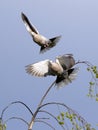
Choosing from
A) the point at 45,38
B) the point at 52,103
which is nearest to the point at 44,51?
the point at 45,38

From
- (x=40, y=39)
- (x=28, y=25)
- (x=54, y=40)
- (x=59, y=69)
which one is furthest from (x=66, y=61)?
(x=28, y=25)

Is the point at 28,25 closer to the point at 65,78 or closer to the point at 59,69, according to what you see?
the point at 59,69

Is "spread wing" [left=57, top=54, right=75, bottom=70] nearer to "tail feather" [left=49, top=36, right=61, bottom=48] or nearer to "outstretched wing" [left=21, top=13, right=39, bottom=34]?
"tail feather" [left=49, top=36, right=61, bottom=48]

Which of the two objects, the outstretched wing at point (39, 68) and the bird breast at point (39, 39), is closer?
the bird breast at point (39, 39)

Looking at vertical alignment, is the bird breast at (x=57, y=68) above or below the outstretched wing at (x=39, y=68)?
below

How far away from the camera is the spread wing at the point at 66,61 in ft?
27.0

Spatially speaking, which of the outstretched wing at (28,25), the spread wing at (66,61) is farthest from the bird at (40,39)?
the spread wing at (66,61)

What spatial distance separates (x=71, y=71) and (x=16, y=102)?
82cm

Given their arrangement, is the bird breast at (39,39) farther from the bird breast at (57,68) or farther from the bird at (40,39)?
the bird breast at (57,68)

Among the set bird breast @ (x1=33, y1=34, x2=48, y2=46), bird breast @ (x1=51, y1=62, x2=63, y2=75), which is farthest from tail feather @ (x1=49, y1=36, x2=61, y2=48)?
bird breast @ (x1=51, y1=62, x2=63, y2=75)

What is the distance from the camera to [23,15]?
8266mm

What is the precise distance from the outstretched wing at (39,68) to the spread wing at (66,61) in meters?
0.18

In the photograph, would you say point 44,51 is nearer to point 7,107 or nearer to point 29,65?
point 29,65

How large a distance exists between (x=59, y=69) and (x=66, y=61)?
14 centimetres
